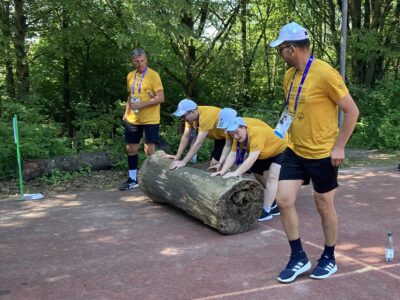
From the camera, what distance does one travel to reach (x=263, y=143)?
5430mm

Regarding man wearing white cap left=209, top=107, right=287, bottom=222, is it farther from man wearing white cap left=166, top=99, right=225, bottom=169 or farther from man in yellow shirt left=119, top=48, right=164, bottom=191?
man in yellow shirt left=119, top=48, right=164, bottom=191

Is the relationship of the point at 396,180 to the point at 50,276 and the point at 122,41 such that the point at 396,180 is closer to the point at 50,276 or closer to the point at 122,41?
the point at 122,41

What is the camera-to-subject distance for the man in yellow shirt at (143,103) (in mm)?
7488

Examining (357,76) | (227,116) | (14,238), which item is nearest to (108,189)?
(14,238)

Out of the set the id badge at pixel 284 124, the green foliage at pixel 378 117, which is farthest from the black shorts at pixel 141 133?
the green foliage at pixel 378 117

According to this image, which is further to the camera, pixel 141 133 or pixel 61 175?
pixel 61 175

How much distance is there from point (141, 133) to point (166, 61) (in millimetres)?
5508

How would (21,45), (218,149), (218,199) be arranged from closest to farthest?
(218,199) < (218,149) < (21,45)

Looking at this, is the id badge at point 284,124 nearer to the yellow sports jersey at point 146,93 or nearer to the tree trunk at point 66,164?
the yellow sports jersey at point 146,93

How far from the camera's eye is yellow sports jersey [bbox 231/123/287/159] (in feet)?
17.6

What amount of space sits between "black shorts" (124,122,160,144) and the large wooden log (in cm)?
173

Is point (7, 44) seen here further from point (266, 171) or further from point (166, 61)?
point (266, 171)

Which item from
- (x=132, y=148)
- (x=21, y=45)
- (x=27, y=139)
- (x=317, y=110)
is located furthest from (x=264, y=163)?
(x=21, y=45)

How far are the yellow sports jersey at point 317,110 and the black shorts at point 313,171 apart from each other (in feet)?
0.17
